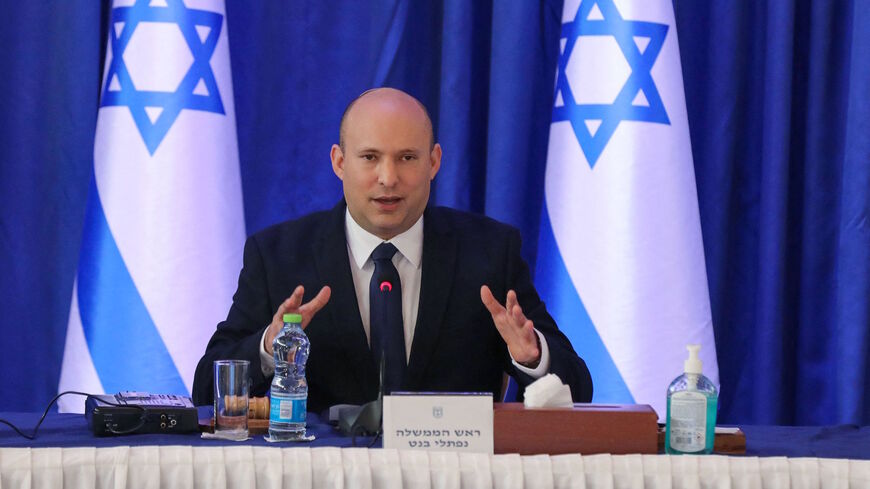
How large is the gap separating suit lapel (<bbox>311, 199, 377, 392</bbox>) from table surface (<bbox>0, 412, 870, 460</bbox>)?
340 mm

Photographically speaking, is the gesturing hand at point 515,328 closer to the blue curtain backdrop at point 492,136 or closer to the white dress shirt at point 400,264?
the white dress shirt at point 400,264

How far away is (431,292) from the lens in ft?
7.99

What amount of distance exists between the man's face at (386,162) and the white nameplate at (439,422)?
81 cm

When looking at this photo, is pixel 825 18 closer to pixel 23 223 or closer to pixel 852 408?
pixel 852 408

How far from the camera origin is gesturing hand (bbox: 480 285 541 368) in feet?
6.50

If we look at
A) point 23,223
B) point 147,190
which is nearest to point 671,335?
point 147,190

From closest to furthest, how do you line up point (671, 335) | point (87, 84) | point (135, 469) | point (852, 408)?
point (135, 469) < point (671, 335) < point (852, 408) < point (87, 84)

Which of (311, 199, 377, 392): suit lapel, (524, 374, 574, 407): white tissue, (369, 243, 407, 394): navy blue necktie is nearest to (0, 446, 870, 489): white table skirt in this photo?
(524, 374, 574, 407): white tissue

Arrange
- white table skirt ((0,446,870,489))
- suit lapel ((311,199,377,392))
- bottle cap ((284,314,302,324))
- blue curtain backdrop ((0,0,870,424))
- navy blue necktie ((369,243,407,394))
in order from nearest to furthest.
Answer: white table skirt ((0,446,870,489))
bottle cap ((284,314,302,324))
navy blue necktie ((369,243,407,394))
suit lapel ((311,199,377,392))
blue curtain backdrop ((0,0,870,424))

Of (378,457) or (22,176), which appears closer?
(378,457)

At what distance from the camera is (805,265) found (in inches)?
Result: 147

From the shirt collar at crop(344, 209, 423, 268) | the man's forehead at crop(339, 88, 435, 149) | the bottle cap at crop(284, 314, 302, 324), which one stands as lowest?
the bottle cap at crop(284, 314, 302, 324)

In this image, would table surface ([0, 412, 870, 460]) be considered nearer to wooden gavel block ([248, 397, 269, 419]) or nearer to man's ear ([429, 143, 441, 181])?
Answer: wooden gavel block ([248, 397, 269, 419])

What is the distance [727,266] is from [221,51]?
1.96 m
